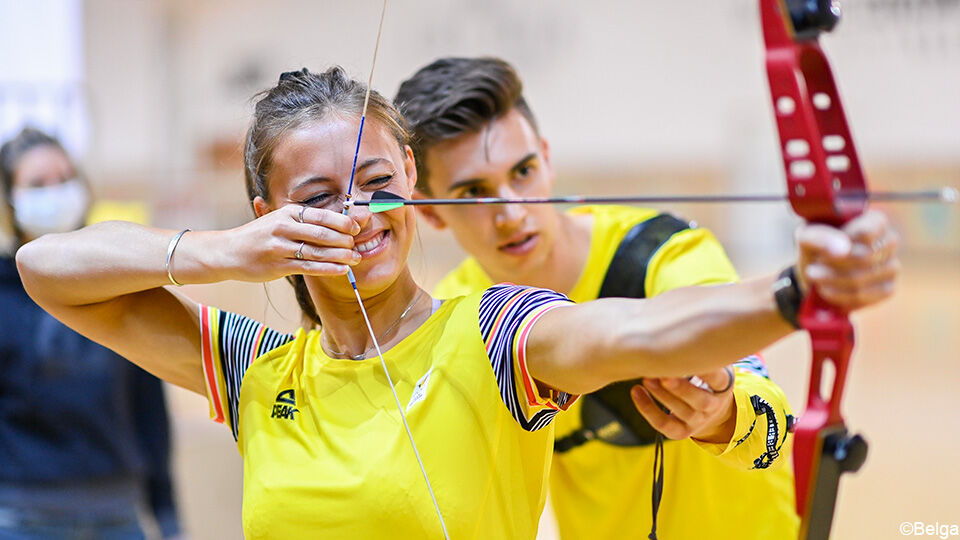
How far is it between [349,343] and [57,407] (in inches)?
50.2

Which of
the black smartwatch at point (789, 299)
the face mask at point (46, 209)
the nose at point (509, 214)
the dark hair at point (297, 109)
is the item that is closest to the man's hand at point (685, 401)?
the black smartwatch at point (789, 299)

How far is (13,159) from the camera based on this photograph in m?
2.38

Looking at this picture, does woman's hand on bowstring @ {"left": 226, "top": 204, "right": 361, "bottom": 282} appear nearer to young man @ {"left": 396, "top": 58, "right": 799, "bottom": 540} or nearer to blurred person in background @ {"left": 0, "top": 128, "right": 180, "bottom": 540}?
young man @ {"left": 396, "top": 58, "right": 799, "bottom": 540}

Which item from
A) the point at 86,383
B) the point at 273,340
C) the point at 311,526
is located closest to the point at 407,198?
the point at 273,340

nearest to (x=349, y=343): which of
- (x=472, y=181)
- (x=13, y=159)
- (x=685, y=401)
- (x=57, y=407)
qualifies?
(x=685, y=401)

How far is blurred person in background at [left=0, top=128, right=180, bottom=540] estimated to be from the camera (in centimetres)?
221

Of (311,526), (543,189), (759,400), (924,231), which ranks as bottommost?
(924,231)

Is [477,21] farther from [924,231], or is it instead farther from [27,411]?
[27,411]

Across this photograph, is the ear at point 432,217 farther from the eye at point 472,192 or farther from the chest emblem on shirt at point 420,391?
the chest emblem on shirt at point 420,391

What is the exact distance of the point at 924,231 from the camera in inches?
305

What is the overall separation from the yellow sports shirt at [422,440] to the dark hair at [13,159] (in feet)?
4.66

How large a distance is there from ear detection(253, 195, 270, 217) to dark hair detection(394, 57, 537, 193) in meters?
0.46

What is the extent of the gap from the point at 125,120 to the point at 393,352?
357 inches

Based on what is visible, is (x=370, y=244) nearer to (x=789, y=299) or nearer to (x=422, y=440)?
(x=422, y=440)
